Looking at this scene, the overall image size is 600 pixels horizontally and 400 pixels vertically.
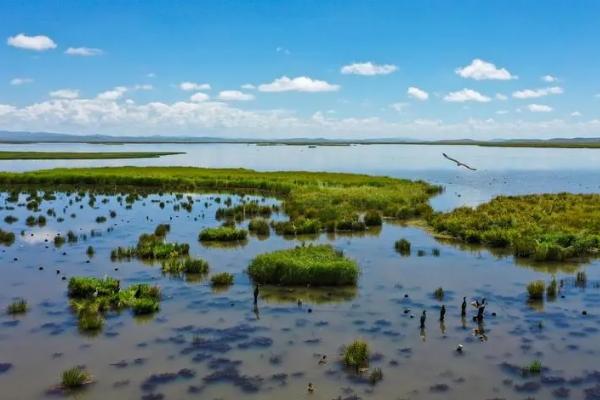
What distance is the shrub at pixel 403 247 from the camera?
31.6m

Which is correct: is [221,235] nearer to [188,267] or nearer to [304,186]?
[188,267]

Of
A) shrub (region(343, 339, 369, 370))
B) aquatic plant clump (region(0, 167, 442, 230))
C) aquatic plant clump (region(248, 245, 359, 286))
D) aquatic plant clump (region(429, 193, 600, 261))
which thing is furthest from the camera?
aquatic plant clump (region(0, 167, 442, 230))

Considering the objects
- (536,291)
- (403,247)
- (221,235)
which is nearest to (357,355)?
(536,291)

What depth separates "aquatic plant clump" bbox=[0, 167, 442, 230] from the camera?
148ft

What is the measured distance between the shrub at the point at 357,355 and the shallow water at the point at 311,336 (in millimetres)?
341

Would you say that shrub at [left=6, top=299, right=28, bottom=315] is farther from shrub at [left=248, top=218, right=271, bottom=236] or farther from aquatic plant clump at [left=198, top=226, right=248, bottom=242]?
shrub at [left=248, top=218, right=271, bottom=236]

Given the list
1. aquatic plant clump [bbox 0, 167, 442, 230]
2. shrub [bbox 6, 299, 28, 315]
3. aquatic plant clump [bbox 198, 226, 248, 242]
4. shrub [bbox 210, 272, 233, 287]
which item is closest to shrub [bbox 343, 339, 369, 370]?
shrub [bbox 210, 272, 233, 287]

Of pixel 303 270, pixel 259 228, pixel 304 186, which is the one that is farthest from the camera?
pixel 304 186

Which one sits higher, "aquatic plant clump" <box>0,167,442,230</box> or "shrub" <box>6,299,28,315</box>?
"aquatic plant clump" <box>0,167,442,230</box>

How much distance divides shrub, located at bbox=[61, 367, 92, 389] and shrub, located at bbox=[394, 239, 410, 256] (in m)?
19.4

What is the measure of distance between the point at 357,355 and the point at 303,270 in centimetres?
840

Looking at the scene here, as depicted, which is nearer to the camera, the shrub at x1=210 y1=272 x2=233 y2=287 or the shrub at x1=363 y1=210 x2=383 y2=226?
the shrub at x1=210 y1=272 x2=233 y2=287

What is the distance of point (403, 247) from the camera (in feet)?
105

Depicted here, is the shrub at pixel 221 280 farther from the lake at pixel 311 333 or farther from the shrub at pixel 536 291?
the shrub at pixel 536 291
